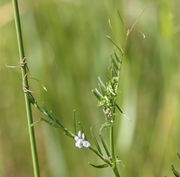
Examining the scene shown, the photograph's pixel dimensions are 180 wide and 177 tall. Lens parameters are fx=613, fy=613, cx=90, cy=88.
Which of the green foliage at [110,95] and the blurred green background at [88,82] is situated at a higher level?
the blurred green background at [88,82]

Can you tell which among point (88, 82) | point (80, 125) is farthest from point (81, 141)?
point (88, 82)

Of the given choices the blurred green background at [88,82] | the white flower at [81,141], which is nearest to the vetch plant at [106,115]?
the white flower at [81,141]

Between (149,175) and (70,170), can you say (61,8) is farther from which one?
(149,175)

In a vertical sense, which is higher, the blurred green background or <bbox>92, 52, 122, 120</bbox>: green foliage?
the blurred green background

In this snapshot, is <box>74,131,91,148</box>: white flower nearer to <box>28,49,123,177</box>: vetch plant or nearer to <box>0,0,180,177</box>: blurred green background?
<box>28,49,123,177</box>: vetch plant

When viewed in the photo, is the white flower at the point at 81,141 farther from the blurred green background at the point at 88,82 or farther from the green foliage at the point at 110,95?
the blurred green background at the point at 88,82

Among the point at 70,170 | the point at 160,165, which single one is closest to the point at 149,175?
the point at 160,165

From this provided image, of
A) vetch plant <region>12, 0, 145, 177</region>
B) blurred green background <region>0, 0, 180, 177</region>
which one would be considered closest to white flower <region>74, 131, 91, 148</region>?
vetch plant <region>12, 0, 145, 177</region>

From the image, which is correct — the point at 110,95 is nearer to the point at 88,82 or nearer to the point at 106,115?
the point at 106,115

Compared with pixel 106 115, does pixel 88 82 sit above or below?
above

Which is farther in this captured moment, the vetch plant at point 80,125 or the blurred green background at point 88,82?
the blurred green background at point 88,82
